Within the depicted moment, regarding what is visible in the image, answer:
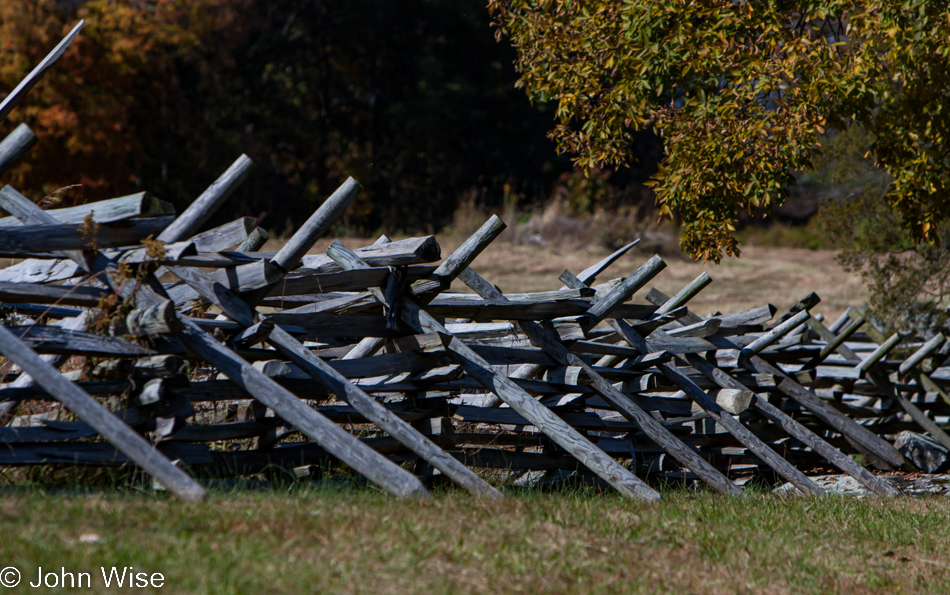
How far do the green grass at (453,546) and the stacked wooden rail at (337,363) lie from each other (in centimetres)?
35

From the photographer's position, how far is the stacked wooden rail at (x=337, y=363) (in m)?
4.69

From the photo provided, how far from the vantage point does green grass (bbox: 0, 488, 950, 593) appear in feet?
11.3

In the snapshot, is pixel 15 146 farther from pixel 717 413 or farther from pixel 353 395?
pixel 717 413

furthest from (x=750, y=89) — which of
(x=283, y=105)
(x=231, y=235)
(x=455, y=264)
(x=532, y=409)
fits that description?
(x=283, y=105)

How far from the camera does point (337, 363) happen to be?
19.1ft

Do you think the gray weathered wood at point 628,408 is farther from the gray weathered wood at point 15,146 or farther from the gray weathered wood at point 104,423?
the gray weathered wood at point 15,146

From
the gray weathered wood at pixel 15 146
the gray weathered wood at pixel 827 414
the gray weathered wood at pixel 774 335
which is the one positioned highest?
the gray weathered wood at pixel 15 146

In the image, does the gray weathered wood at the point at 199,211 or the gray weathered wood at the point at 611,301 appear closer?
the gray weathered wood at the point at 199,211

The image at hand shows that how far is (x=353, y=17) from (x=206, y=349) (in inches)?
1117

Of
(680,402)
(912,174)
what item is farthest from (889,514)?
(912,174)

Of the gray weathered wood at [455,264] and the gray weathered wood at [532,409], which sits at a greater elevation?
the gray weathered wood at [455,264]

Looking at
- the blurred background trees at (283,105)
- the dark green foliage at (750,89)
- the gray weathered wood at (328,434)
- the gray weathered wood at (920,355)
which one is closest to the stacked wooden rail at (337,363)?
the gray weathered wood at (328,434)

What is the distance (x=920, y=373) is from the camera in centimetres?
1036

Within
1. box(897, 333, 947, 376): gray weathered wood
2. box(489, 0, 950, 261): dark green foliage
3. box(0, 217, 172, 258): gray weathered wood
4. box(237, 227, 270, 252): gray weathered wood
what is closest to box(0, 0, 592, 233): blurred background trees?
box(237, 227, 270, 252): gray weathered wood
